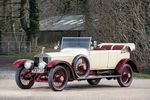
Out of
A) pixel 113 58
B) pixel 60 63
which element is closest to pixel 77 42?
pixel 113 58

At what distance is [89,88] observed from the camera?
17938mm

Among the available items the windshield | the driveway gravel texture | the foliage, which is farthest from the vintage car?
the foliage

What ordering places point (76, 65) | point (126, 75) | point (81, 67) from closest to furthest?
1. point (76, 65)
2. point (81, 67)
3. point (126, 75)

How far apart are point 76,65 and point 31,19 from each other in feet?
118

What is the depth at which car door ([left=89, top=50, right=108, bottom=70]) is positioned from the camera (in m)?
17.4

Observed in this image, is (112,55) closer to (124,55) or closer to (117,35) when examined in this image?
(124,55)

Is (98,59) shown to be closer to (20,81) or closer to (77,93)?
(77,93)

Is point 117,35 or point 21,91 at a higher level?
point 117,35

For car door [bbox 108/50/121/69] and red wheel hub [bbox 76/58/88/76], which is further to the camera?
car door [bbox 108/50/121/69]

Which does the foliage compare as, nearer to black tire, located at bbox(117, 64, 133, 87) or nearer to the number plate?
black tire, located at bbox(117, 64, 133, 87)

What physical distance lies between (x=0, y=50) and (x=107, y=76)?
37.4m

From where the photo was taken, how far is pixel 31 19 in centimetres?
5231

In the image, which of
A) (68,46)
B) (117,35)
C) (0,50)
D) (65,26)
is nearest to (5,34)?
(0,50)

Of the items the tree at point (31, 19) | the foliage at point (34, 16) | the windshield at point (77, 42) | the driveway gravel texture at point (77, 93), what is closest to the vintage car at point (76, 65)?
the windshield at point (77, 42)
